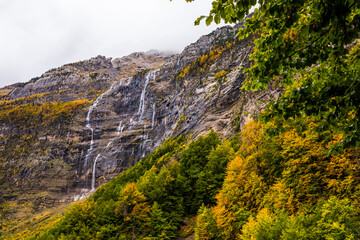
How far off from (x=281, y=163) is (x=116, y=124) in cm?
10923

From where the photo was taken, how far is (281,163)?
2061cm

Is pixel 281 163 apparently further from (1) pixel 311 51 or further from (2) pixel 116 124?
(2) pixel 116 124

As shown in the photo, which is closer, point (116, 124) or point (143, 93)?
point (116, 124)

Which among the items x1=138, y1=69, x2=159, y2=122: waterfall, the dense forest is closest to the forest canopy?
the dense forest

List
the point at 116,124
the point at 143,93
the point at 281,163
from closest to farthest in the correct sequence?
the point at 281,163 → the point at 116,124 → the point at 143,93

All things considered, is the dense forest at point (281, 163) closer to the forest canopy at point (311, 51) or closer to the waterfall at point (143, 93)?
the forest canopy at point (311, 51)

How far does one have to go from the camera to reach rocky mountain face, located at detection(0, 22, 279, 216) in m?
71.3

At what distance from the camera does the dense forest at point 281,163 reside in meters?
3.60

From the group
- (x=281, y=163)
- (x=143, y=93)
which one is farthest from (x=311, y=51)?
(x=143, y=93)

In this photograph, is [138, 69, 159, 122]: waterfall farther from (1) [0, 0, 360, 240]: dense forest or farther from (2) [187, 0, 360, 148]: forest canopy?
(2) [187, 0, 360, 148]: forest canopy

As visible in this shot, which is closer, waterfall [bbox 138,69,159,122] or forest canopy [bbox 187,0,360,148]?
forest canopy [bbox 187,0,360,148]

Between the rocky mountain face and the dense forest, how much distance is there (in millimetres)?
25452

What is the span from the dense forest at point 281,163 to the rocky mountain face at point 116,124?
2545cm

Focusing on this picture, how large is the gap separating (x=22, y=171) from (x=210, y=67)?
10678 centimetres
